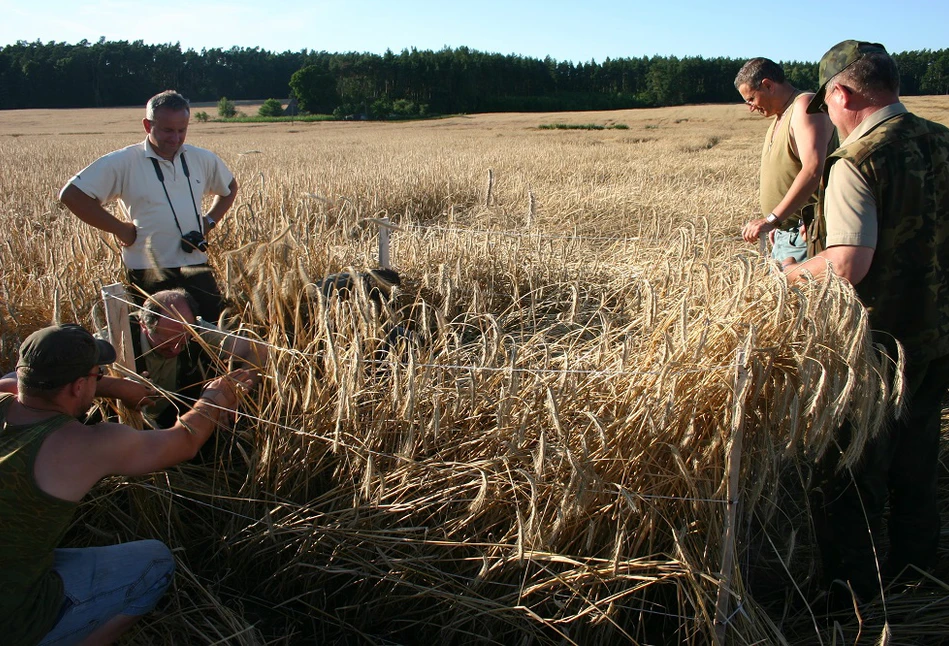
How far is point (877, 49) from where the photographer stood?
208cm

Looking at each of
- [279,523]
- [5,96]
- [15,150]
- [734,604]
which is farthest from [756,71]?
[5,96]

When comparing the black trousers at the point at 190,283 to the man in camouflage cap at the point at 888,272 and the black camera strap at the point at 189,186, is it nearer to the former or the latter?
the black camera strap at the point at 189,186

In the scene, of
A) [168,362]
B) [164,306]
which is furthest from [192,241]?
[164,306]

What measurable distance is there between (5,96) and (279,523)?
77.0m

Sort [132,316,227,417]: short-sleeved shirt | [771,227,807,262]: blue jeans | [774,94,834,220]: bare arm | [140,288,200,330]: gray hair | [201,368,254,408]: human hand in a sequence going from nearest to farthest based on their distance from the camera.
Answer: [201,368,254,408]: human hand < [140,288,200,330]: gray hair < [132,316,227,417]: short-sleeved shirt < [774,94,834,220]: bare arm < [771,227,807,262]: blue jeans

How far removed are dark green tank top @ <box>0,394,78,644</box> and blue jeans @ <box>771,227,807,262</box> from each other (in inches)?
116

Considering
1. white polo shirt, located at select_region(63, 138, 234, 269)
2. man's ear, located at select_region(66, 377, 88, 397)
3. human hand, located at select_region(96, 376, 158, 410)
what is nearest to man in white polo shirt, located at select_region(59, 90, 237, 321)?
white polo shirt, located at select_region(63, 138, 234, 269)

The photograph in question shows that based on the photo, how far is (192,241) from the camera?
344 cm

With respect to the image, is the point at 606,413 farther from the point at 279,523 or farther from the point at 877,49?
the point at 877,49

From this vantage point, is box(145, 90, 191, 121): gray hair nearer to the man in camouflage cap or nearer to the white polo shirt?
the white polo shirt

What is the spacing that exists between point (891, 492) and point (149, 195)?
3335mm

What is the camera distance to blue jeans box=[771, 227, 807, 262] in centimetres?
324

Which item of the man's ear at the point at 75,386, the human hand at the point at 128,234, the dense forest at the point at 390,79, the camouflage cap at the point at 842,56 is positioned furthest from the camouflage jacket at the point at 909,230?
the dense forest at the point at 390,79

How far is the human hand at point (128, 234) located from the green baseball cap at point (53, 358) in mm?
1649
